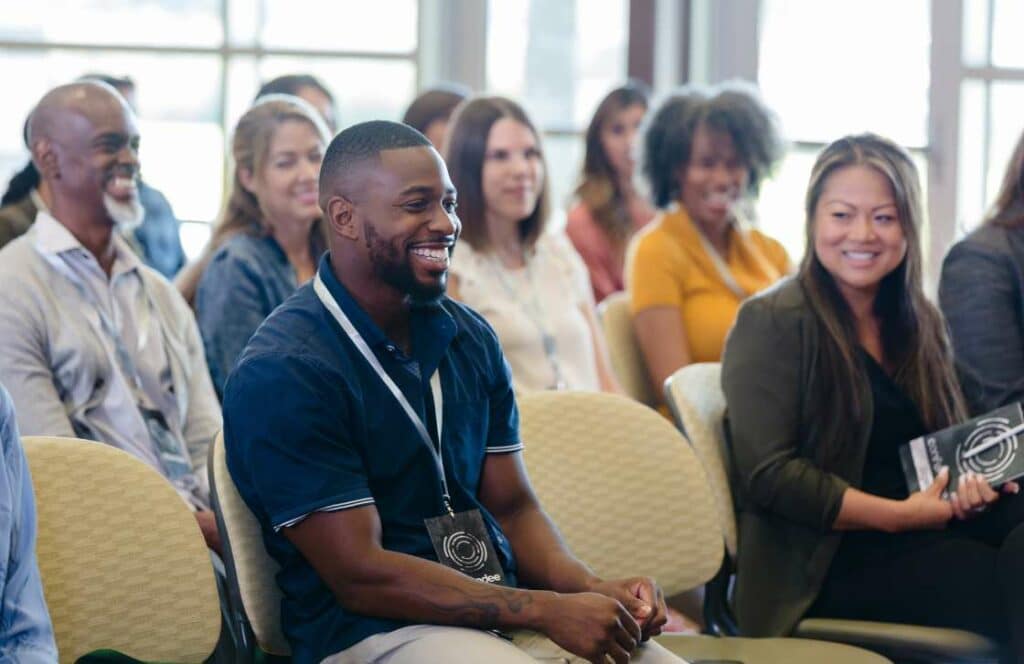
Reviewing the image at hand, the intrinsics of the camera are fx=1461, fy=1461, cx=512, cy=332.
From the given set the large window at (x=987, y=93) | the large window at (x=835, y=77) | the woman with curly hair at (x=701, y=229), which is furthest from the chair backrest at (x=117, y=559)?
the large window at (x=987, y=93)

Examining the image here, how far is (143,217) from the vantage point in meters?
3.69

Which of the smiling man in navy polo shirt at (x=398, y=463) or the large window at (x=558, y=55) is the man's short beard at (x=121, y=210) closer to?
the smiling man in navy polo shirt at (x=398, y=463)

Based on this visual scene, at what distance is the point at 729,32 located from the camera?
5.52 metres

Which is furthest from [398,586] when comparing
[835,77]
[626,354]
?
[835,77]

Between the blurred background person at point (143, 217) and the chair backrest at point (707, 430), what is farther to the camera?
the blurred background person at point (143, 217)

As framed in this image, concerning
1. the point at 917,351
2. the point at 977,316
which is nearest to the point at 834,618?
the point at 917,351

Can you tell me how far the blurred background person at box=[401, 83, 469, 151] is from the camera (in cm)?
445

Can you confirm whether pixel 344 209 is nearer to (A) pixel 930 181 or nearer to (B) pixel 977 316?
(B) pixel 977 316

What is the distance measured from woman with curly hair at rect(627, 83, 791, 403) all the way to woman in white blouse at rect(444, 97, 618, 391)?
0.21m

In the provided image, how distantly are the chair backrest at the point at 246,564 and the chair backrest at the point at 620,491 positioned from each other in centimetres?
58

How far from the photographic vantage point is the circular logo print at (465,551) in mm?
2111

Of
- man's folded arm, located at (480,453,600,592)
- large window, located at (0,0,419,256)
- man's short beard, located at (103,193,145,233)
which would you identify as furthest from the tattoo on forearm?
large window, located at (0,0,419,256)

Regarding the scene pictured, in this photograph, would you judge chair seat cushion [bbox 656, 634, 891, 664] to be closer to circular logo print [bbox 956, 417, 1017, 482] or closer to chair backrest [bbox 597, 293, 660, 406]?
circular logo print [bbox 956, 417, 1017, 482]

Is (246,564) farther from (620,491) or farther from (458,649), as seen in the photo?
(620,491)
